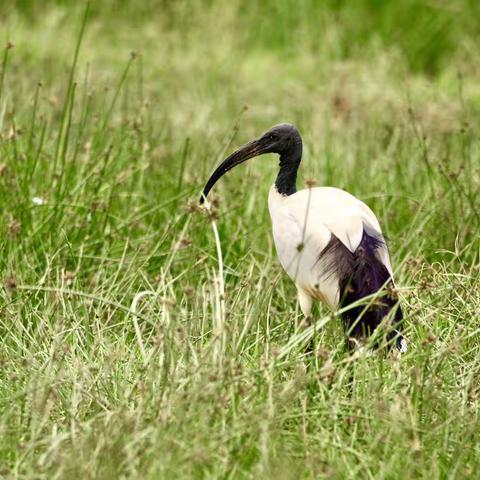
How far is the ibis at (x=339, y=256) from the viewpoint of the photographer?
3527mm

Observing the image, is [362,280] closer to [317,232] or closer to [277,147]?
[317,232]

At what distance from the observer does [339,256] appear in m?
3.62

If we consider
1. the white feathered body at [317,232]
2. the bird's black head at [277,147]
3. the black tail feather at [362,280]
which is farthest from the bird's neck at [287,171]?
the black tail feather at [362,280]

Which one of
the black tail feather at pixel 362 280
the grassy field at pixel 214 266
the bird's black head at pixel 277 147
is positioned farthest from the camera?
the bird's black head at pixel 277 147

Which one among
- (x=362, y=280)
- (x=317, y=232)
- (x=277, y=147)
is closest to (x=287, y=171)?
(x=277, y=147)

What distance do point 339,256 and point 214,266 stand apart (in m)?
0.97

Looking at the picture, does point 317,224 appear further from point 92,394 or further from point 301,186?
point 301,186

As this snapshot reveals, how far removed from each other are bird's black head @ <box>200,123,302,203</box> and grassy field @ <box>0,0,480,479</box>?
0.18m

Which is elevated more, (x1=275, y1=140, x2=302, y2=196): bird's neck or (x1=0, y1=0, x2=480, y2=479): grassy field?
(x1=275, y1=140, x2=302, y2=196): bird's neck

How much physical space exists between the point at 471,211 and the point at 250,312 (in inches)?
56.6

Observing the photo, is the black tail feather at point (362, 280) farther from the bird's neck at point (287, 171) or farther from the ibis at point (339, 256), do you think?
the bird's neck at point (287, 171)

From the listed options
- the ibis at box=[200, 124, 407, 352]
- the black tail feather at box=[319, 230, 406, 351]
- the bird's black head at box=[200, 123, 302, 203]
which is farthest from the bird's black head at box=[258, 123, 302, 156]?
the black tail feather at box=[319, 230, 406, 351]

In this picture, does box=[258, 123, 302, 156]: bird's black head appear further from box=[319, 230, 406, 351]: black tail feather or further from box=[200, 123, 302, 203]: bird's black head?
box=[319, 230, 406, 351]: black tail feather

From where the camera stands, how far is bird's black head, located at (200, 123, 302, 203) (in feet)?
13.0
